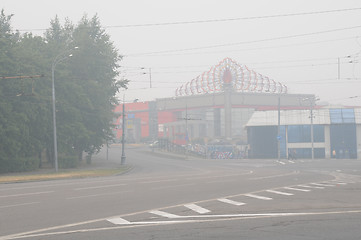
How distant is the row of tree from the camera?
38250 mm

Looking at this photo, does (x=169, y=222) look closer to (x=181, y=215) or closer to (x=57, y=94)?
(x=181, y=215)

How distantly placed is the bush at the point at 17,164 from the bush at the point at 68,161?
4.95 metres

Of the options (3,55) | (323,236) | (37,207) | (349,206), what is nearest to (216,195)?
(349,206)

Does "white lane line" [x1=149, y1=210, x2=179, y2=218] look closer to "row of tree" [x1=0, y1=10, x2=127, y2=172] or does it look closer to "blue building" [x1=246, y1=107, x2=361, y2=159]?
"row of tree" [x1=0, y1=10, x2=127, y2=172]

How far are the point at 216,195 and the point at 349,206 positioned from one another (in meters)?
5.62

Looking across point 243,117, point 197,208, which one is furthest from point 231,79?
point 197,208

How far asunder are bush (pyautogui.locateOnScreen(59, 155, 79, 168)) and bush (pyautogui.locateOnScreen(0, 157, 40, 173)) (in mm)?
4945

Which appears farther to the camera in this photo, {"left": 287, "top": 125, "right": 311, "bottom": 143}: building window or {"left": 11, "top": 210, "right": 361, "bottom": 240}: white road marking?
{"left": 287, "top": 125, "right": 311, "bottom": 143}: building window

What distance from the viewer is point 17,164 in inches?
1537

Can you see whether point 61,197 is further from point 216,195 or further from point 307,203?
point 307,203

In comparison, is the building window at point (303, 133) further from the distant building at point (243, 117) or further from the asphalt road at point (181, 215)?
the asphalt road at point (181, 215)

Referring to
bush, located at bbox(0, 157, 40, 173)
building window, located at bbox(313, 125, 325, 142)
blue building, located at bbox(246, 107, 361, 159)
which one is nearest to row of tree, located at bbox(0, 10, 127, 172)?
bush, located at bbox(0, 157, 40, 173)

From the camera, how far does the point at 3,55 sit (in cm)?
3750

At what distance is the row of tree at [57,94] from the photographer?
125ft
